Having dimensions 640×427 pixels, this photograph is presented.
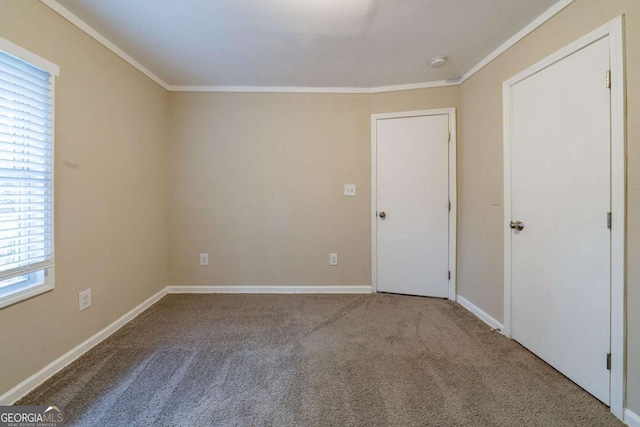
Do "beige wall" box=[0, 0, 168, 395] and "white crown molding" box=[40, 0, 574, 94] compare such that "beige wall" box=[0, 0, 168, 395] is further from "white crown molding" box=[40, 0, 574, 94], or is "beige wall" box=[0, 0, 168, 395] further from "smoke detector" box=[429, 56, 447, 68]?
"smoke detector" box=[429, 56, 447, 68]

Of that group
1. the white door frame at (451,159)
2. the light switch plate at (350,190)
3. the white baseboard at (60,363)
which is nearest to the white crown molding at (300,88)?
the white door frame at (451,159)

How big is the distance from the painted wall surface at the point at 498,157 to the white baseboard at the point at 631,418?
3 cm

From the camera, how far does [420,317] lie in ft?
7.50

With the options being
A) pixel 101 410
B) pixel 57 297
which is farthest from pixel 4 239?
pixel 101 410

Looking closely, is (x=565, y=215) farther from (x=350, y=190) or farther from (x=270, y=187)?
(x=270, y=187)

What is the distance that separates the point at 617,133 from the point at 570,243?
0.63 metres

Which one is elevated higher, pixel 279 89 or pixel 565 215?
pixel 279 89

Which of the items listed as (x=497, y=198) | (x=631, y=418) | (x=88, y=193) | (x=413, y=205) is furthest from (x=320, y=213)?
(x=631, y=418)

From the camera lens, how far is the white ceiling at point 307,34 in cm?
159

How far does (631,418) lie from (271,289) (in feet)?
8.62

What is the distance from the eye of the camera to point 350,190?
9.33ft

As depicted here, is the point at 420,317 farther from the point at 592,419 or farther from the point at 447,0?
the point at 447,0

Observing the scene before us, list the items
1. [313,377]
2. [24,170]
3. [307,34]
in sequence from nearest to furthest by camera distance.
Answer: [24,170] → [313,377] → [307,34]

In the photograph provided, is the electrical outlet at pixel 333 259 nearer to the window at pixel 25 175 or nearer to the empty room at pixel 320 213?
the empty room at pixel 320 213
